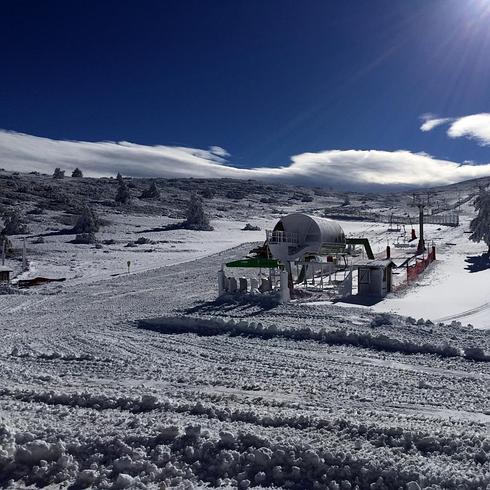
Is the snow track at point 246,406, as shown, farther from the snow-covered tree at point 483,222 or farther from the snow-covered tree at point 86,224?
the snow-covered tree at point 86,224

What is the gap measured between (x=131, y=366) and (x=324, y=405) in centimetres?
482

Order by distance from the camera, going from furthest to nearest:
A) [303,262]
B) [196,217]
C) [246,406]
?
1. [196,217]
2. [303,262]
3. [246,406]

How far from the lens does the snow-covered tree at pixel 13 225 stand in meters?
51.4

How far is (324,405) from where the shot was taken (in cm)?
917

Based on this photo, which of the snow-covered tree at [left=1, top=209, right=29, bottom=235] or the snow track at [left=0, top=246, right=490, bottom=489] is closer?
the snow track at [left=0, top=246, right=490, bottom=489]

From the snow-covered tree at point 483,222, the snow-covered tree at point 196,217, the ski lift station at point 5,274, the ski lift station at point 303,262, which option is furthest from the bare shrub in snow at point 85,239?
the snow-covered tree at point 483,222

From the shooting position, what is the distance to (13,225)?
170 feet

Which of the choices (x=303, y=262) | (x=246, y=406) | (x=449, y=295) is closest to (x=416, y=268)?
(x=449, y=295)

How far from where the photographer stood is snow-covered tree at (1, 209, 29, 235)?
51.4 m

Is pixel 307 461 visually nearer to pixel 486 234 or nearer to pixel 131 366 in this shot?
pixel 131 366

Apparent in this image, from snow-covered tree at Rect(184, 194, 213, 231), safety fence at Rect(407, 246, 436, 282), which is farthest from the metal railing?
snow-covered tree at Rect(184, 194, 213, 231)

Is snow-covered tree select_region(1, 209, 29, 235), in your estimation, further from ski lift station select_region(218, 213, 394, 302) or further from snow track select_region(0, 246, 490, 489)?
snow track select_region(0, 246, 490, 489)

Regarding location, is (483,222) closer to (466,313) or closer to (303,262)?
(303,262)

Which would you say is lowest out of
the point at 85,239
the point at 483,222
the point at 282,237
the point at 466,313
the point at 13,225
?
the point at 466,313
